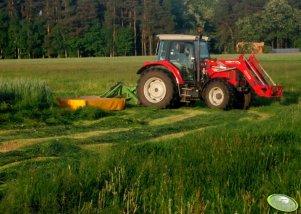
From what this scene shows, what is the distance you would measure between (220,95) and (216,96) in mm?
118

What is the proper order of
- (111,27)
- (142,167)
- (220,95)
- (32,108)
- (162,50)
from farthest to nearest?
(111,27) < (162,50) < (220,95) < (32,108) < (142,167)

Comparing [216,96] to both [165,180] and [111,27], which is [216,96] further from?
[111,27]

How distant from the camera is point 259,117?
13812 mm

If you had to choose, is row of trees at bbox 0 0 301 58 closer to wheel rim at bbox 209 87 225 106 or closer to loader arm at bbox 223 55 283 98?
loader arm at bbox 223 55 283 98

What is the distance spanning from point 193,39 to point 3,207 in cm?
1074

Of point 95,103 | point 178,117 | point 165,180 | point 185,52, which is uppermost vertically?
point 185,52

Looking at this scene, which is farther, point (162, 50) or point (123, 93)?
point (123, 93)

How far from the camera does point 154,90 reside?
1579cm

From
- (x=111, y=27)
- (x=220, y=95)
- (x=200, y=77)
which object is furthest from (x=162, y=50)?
(x=111, y=27)

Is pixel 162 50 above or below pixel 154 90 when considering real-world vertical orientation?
above

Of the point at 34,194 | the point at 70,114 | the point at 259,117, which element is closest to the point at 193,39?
the point at 259,117

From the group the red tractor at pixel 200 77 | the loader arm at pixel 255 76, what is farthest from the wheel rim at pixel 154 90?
the loader arm at pixel 255 76

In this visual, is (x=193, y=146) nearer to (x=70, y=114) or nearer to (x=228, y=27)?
(x=70, y=114)

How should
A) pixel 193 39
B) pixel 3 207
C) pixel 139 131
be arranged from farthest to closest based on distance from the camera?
1. pixel 193 39
2. pixel 139 131
3. pixel 3 207
